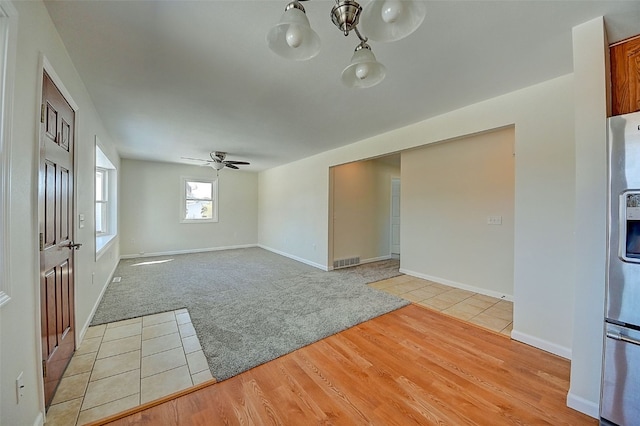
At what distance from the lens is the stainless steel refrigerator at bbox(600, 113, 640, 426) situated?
1.36 meters

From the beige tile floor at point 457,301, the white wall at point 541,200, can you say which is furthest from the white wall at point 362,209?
the white wall at point 541,200

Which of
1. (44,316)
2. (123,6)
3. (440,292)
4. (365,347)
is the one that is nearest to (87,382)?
(44,316)

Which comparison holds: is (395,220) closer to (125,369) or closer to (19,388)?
(125,369)

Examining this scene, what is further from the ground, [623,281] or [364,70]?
[364,70]

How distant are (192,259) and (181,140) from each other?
9.86 feet

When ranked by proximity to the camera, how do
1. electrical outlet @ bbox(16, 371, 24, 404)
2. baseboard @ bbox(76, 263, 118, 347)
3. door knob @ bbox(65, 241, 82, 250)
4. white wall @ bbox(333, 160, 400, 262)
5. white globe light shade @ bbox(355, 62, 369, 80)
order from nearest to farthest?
electrical outlet @ bbox(16, 371, 24, 404) < white globe light shade @ bbox(355, 62, 369, 80) < door knob @ bbox(65, 241, 82, 250) < baseboard @ bbox(76, 263, 118, 347) < white wall @ bbox(333, 160, 400, 262)

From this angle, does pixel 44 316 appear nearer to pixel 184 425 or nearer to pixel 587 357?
pixel 184 425

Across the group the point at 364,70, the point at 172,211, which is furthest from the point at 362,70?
the point at 172,211

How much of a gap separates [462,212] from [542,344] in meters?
2.06

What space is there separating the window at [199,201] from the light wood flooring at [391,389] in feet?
19.4

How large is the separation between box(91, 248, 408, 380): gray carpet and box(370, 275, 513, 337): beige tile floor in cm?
33

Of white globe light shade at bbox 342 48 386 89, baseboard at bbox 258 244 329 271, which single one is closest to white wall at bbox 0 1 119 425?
white globe light shade at bbox 342 48 386 89

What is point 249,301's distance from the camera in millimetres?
3381

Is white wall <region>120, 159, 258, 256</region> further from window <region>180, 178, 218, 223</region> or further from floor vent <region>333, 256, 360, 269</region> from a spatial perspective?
floor vent <region>333, 256, 360, 269</region>
